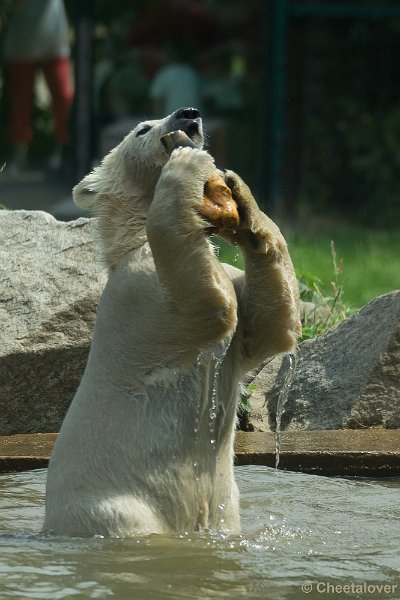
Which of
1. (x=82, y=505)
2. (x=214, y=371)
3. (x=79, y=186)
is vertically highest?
(x=79, y=186)

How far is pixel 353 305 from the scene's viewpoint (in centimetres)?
805

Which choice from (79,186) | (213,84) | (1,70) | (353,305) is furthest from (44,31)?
(79,186)

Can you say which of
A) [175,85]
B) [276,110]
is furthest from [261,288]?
[175,85]

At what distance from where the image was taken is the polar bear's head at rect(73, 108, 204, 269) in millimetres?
4645

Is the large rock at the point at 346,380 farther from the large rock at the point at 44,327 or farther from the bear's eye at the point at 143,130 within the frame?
the bear's eye at the point at 143,130

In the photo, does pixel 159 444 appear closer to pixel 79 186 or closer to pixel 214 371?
pixel 214 371

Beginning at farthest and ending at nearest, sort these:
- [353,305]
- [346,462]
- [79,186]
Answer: [353,305]
[346,462]
[79,186]

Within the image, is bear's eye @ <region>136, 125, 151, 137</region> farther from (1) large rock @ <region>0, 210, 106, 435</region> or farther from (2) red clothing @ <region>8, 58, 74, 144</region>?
(2) red clothing @ <region>8, 58, 74, 144</region>

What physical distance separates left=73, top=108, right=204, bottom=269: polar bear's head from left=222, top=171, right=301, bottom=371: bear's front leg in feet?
1.23

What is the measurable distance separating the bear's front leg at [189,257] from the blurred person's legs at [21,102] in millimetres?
8585

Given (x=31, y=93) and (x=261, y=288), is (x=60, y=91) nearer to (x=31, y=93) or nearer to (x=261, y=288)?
(x=31, y=93)

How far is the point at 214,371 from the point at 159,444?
0.30 meters

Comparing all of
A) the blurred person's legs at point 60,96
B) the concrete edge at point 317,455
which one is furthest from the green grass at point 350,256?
the concrete edge at point 317,455

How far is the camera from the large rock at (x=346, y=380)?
5.99 metres
